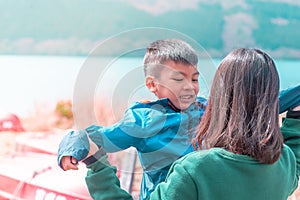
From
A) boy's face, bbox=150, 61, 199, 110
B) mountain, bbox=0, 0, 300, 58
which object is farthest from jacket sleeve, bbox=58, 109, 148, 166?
mountain, bbox=0, 0, 300, 58

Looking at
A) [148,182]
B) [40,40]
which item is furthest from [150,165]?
[40,40]

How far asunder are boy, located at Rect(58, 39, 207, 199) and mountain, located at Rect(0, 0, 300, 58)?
746 centimetres

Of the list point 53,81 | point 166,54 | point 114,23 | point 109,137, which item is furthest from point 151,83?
point 114,23

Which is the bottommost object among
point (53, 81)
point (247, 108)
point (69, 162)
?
point (53, 81)

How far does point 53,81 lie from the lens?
5.59 m

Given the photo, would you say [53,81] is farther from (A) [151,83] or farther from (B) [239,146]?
(B) [239,146]

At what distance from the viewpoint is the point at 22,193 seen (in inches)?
79.0

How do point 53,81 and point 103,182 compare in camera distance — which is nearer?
point 103,182

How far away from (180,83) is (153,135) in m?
0.15

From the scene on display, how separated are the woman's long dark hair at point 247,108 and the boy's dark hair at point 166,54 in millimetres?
291

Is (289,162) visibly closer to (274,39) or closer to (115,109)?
(115,109)

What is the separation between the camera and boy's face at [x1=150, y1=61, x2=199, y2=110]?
1.07m

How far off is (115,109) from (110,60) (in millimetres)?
136

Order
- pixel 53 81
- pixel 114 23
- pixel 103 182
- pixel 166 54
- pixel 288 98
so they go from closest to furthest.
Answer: pixel 103 182 → pixel 288 98 → pixel 166 54 → pixel 53 81 → pixel 114 23
